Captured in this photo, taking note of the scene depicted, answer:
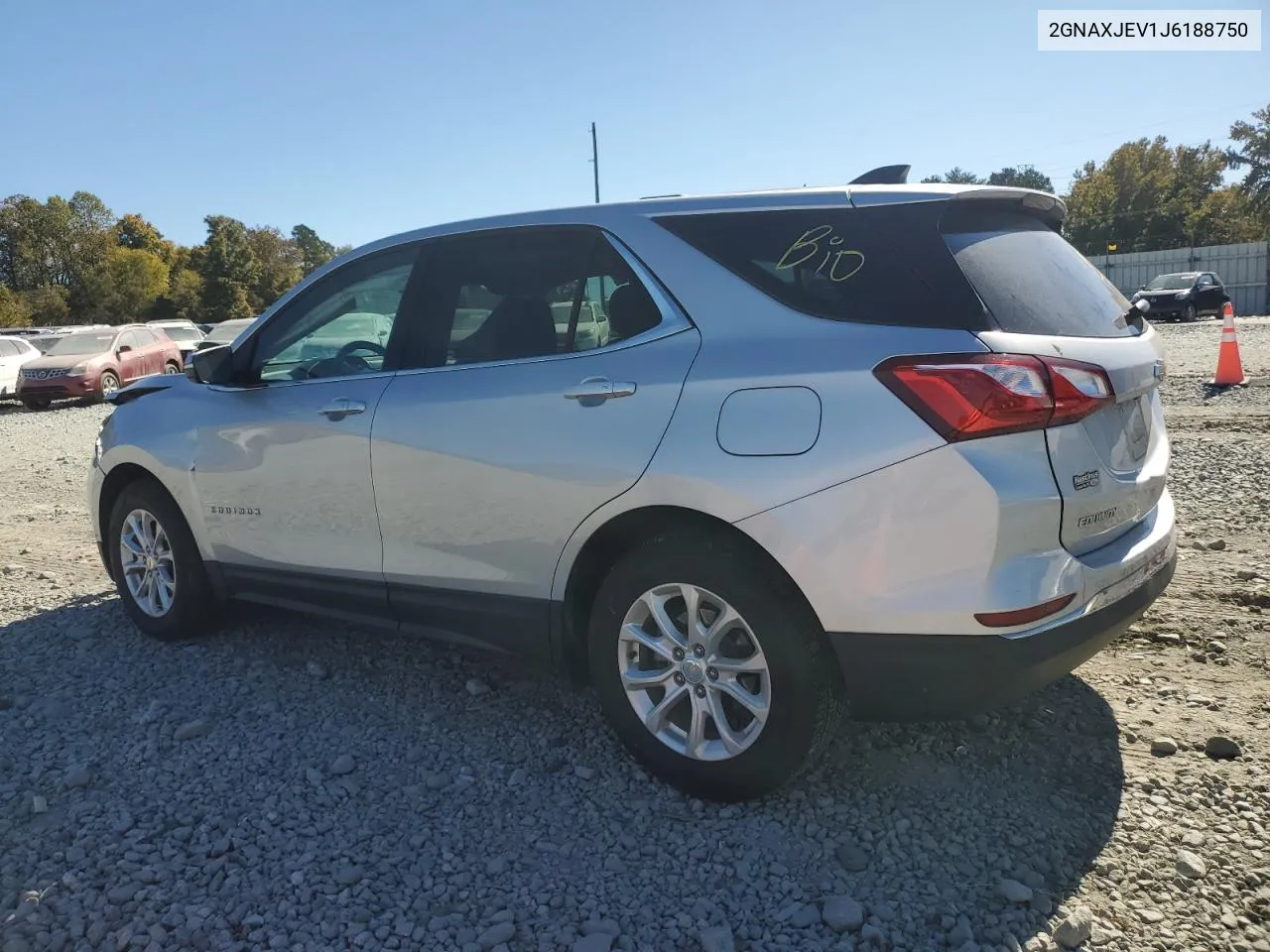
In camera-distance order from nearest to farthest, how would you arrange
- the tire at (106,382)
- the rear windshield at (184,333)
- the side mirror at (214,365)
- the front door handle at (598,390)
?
the front door handle at (598,390) < the side mirror at (214,365) < the tire at (106,382) < the rear windshield at (184,333)

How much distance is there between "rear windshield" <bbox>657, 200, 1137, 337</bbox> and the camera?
8.60 ft

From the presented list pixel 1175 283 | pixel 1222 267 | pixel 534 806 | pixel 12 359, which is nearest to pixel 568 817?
pixel 534 806

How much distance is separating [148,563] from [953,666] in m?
3.81

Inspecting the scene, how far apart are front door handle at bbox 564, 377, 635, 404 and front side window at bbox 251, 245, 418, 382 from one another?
3.51 feet

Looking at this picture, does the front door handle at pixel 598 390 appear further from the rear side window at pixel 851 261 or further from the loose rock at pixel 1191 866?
the loose rock at pixel 1191 866

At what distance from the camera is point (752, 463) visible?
106 inches

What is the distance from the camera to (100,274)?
59.6 meters

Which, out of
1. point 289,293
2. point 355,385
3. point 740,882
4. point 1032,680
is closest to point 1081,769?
point 1032,680

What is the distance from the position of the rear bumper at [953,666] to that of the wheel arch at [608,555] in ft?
0.75

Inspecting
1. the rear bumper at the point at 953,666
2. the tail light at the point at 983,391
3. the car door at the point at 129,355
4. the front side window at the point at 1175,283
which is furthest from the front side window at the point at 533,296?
the front side window at the point at 1175,283

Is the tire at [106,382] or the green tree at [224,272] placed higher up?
the green tree at [224,272]

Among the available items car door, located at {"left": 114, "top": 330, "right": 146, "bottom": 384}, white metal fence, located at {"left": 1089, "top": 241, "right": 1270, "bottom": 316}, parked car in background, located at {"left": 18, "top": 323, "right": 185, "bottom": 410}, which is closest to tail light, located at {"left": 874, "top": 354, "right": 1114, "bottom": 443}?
parked car in background, located at {"left": 18, "top": 323, "right": 185, "bottom": 410}

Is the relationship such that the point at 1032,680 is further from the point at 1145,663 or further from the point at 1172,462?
the point at 1172,462

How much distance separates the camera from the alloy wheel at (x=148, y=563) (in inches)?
179
